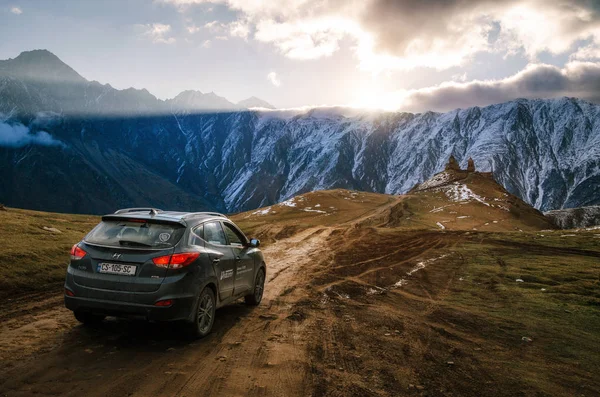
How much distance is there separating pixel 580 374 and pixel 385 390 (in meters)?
3.50

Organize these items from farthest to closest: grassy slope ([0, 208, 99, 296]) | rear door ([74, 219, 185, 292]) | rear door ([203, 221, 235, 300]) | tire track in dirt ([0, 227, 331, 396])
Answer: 1. grassy slope ([0, 208, 99, 296])
2. rear door ([203, 221, 235, 300])
3. rear door ([74, 219, 185, 292])
4. tire track in dirt ([0, 227, 331, 396])

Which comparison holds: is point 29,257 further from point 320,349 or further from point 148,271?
point 320,349

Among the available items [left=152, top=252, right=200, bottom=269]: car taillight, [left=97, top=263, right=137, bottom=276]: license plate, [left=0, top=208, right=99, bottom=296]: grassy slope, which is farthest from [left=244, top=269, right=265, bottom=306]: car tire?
[left=0, top=208, right=99, bottom=296]: grassy slope

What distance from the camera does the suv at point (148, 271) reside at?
6.77m

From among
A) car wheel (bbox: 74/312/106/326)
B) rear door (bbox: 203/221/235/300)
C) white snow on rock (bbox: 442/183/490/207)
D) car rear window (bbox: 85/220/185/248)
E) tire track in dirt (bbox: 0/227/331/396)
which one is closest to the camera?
tire track in dirt (bbox: 0/227/331/396)

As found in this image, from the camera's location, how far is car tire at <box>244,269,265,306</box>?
33.3ft

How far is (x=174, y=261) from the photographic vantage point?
696cm

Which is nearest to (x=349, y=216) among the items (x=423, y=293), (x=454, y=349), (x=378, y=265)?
(x=378, y=265)

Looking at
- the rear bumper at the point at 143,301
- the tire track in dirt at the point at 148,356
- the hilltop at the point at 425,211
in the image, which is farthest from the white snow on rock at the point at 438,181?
the rear bumper at the point at 143,301

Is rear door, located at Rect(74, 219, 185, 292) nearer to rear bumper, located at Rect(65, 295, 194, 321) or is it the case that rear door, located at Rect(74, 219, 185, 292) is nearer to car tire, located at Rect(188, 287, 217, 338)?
rear bumper, located at Rect(65, 295, 194, 321)

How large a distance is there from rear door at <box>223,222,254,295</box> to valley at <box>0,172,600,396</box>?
71 centimetres

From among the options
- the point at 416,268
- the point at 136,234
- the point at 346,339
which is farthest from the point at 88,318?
the point at 416,268

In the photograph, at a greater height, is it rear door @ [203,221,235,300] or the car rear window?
the car rear window

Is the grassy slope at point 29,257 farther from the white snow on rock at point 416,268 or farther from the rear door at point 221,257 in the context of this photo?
the white snow on rock at point 416,268
